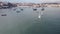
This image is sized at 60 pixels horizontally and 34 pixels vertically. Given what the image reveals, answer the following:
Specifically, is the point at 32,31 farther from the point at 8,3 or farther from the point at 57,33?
the point at 8,3

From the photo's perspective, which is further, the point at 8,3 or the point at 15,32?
the point at 8,3

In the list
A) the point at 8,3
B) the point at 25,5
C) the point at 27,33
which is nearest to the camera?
the point at 27,33

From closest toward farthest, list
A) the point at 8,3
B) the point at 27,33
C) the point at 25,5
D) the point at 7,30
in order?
the point at 27,33
the point at 7,30
the point at 8,3
the point at 25,5

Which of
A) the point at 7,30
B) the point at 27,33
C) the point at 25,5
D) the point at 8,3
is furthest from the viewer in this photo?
the point at 25,5

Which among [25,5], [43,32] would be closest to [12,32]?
[43,32]

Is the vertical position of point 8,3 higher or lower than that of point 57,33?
higher

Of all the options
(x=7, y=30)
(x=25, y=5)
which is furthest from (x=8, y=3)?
(x=7, y=30)

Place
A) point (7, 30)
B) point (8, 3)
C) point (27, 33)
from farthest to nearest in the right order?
point (8, 3)
point (7, 30)
point (27, 33)

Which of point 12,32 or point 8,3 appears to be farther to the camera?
point 8,3

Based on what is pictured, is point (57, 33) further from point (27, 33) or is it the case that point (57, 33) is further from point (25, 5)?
point (25, 5)
